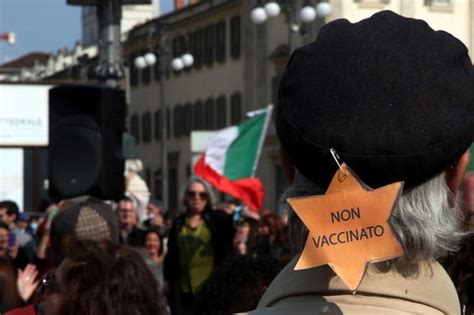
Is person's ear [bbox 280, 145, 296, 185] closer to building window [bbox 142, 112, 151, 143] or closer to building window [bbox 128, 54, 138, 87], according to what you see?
building window [bbox 142, 112, 151, 143]

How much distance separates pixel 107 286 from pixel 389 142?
2059 millimetres

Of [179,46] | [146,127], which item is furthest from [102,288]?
[146,127]

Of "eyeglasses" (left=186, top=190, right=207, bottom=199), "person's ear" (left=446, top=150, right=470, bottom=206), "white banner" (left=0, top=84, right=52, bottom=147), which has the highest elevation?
"white banner" (left=0, top=84, right=52, bottom=147)

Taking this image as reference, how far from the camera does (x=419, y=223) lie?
2334 millimetres

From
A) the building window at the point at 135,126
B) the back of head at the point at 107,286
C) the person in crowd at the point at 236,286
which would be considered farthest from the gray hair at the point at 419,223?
the building window at the point at 135,126

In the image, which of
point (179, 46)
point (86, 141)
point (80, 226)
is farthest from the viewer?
point (179, 46)

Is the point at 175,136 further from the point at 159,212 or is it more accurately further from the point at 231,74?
the point at 159,212

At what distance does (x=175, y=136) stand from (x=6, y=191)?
38664 mm

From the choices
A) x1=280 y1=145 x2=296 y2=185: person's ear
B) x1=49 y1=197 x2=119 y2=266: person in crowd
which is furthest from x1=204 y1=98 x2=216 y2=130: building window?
x1=280 y1=145 x2=296 y2=185: person's ear

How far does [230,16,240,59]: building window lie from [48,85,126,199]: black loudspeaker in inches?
1877

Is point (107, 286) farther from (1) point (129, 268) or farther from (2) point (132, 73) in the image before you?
(2) point (132, 73)

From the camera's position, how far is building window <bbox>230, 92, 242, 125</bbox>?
5747 cm

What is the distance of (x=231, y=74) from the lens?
2323 inches

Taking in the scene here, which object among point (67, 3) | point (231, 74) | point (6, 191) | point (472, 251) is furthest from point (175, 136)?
point (472, 251)
